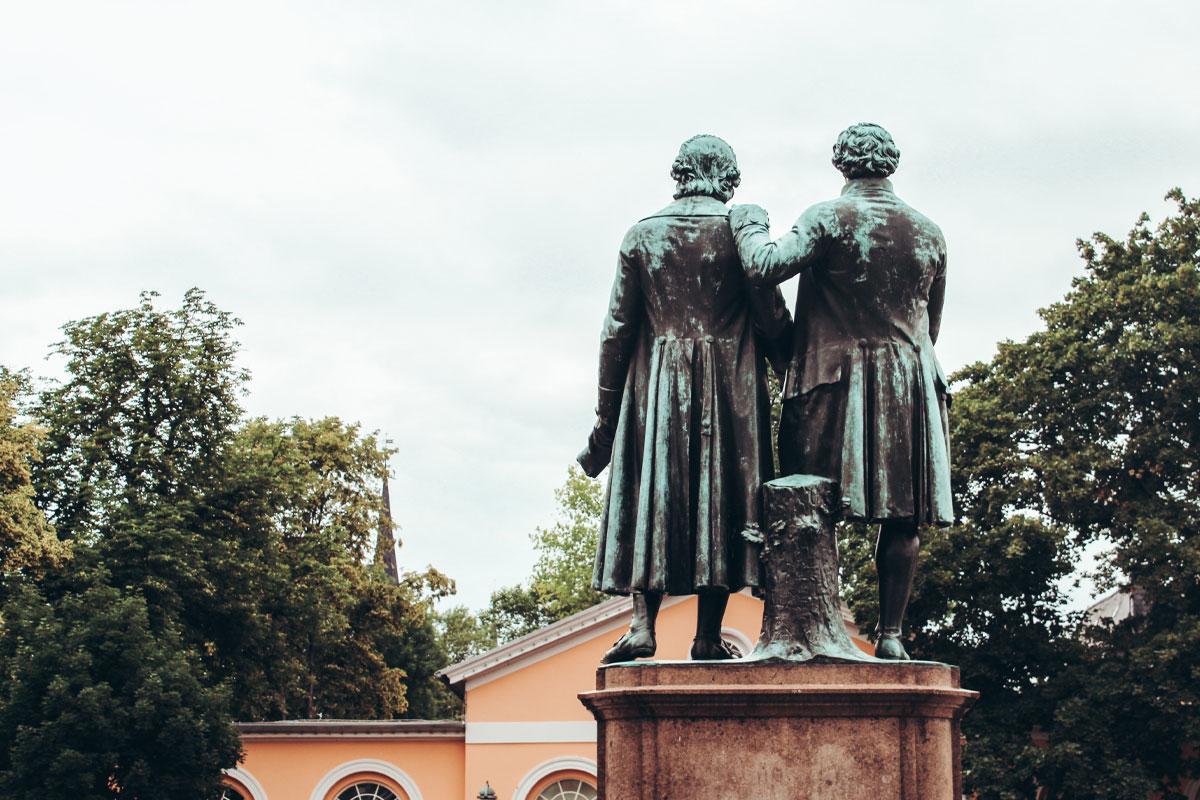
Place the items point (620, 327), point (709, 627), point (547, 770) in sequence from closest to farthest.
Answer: point (709, 627)
point (620, 327)
point (547, 770)

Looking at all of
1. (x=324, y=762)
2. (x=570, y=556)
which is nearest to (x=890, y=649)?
(x=324, y=762)

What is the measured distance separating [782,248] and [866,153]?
0.74 metres

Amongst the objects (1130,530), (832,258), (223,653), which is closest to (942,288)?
(832,258)

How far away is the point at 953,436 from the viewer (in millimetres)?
31828

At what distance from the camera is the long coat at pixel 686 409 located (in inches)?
281

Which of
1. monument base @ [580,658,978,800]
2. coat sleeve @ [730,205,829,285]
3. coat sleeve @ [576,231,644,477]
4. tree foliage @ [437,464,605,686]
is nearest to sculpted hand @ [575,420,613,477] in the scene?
coat sleeve @ [576,231,644,477]

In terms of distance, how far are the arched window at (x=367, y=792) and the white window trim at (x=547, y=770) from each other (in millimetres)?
2914

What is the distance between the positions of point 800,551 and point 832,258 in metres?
1.36

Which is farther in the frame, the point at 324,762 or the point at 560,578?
the point at 560,578

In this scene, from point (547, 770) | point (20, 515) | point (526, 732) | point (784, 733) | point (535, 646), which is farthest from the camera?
point (535, 646)

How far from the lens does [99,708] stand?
27.5m

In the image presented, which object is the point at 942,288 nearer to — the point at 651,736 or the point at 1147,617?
the point at 651,736

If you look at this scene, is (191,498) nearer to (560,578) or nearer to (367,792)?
(367,792)

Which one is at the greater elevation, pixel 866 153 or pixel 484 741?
pixel 866 153
